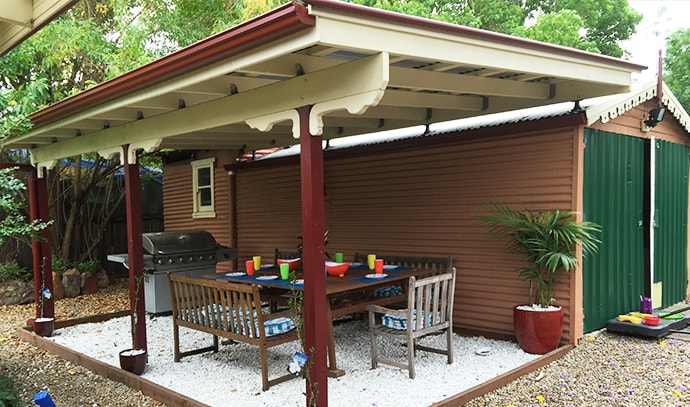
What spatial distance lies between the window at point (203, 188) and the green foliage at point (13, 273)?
10.3 ft

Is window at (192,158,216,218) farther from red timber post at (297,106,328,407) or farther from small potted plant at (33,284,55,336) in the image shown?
red timber post at (297,106,328,407)

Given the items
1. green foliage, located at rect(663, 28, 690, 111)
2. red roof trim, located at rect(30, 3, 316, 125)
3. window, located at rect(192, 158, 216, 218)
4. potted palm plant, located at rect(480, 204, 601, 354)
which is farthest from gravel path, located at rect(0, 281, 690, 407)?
green foliage, located at rect(663, 28, 690, 111)

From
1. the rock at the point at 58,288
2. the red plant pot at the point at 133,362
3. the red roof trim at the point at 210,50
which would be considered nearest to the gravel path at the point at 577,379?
the red plant pot at the point at 133,362

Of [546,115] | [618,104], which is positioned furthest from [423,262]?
[618,104]

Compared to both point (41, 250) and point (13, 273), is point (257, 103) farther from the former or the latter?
point (13, 273)

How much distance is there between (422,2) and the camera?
15.4 m

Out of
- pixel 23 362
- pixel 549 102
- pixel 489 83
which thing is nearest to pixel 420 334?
pixel 489 83

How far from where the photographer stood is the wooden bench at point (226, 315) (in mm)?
4148

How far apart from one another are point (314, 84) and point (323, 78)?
91 millimetres

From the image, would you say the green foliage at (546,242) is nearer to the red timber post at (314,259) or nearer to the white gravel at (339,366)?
the white gravel at (339,366)

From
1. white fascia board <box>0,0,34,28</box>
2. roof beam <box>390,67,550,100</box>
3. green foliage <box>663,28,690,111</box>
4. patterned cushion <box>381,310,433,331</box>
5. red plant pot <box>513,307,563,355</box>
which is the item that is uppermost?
green foliage <box>663,28,690,111</box>

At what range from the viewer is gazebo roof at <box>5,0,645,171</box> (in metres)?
2.82

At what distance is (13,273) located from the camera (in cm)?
916

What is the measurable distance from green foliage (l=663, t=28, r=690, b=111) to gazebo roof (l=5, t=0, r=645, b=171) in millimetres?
14820
